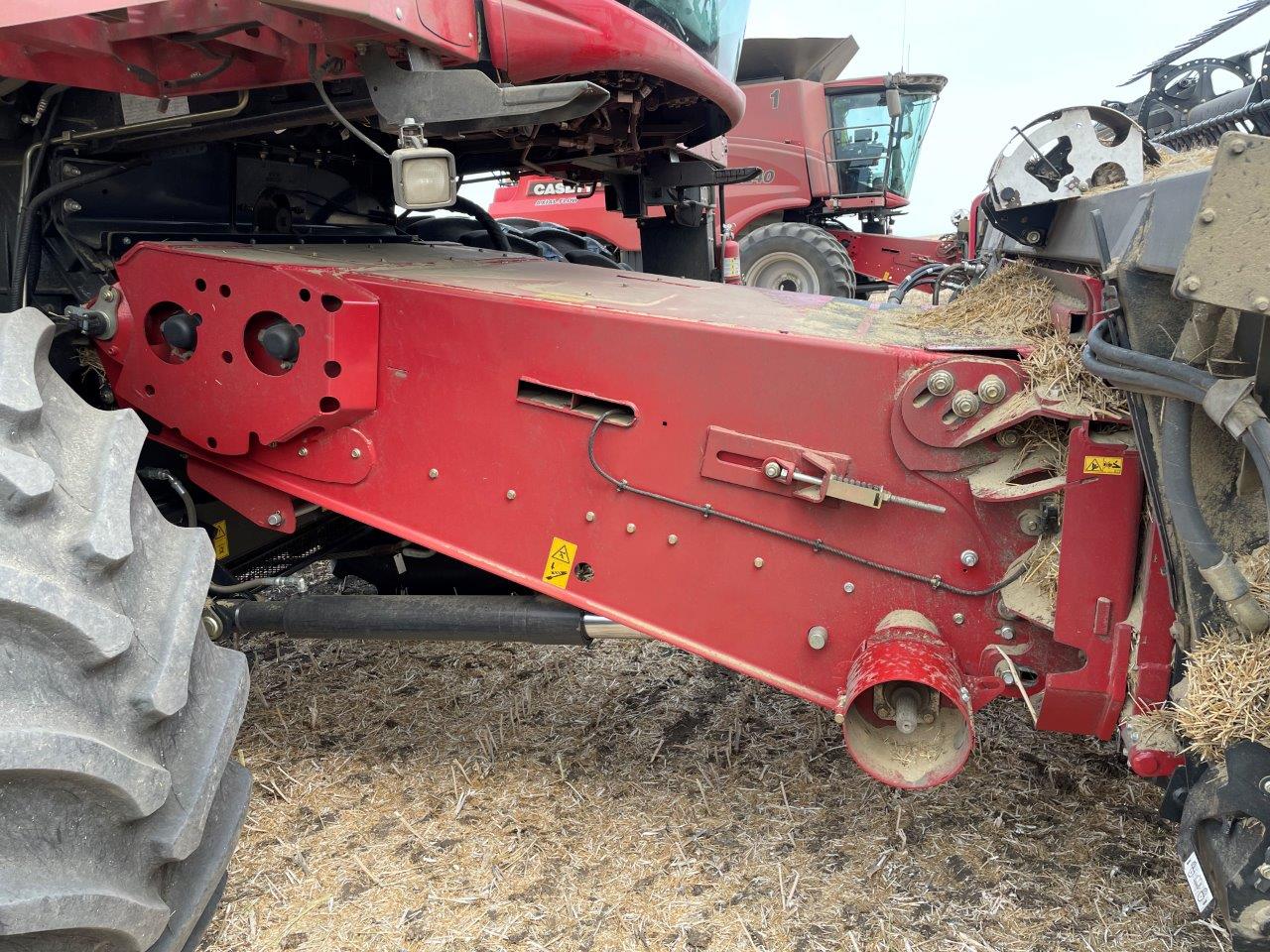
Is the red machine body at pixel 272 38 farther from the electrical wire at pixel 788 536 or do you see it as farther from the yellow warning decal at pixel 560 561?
the yellow warning decal at pixel 560 561

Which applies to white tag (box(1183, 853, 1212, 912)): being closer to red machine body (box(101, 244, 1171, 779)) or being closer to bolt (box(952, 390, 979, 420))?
red machine body (box(101, 244, 1171, 779))

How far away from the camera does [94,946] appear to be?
150 centimetres

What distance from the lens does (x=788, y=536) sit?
6.69ft

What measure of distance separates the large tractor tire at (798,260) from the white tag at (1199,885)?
29.1 ft

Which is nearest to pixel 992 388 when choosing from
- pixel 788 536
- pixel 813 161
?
pixel 788 536

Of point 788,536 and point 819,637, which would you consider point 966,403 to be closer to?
point 788,536

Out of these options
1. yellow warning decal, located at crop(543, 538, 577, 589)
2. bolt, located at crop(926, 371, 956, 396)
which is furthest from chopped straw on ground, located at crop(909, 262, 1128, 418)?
yellow warning decal, located at crop(543, 538, 577, 589)

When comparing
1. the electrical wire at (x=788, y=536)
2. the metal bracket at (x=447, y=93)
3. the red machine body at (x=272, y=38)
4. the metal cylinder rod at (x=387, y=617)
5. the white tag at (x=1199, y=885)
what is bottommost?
the metal cylinder rod at (x=387, y=617)

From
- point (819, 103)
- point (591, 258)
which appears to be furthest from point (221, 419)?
point (819, 103)

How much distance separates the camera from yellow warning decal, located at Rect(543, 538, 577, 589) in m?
2.20

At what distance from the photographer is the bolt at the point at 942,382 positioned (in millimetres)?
1867

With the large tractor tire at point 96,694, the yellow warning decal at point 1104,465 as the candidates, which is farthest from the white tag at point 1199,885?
the large tractor tire at point 96,694

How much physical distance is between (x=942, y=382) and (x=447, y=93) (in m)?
1.07

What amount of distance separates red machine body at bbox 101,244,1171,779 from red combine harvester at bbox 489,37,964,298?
880 cm
